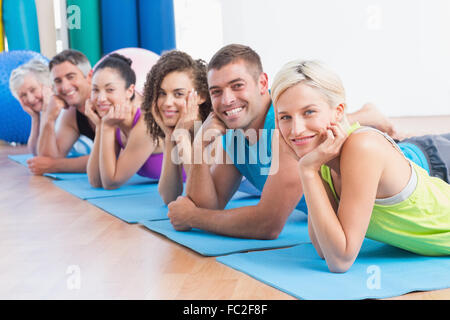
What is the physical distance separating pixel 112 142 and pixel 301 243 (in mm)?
1513

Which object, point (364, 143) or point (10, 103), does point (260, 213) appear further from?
point (10, 103)

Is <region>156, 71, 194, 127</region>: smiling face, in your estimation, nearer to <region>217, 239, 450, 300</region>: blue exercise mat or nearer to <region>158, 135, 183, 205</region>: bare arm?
<region>158, 135, 183, 205</region>: bare arm

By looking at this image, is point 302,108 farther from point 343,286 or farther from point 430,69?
point 430,69

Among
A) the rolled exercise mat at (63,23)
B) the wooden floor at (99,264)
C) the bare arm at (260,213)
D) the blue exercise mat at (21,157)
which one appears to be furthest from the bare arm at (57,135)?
the rolled exercise mat at (63,23)

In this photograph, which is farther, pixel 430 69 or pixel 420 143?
pixel 430 69

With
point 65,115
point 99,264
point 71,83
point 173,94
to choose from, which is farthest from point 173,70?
point 65,115

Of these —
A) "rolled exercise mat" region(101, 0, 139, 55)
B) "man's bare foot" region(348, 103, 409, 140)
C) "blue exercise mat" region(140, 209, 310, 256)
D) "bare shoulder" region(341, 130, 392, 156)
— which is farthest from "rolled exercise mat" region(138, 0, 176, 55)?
"bare shoulder" region(341, 130, 392, 156)

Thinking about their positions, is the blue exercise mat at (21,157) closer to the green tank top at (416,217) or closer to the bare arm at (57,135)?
the bare arm at (57,135)

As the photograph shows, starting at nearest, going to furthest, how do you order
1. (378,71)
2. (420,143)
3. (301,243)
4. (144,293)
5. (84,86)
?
(144,293)
(301,243)
(420,143)
(84,86)
(378,71)

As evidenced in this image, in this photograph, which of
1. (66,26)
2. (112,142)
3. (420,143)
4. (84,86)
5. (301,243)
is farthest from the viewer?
(66,26)

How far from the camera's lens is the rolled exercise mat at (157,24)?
543 cm

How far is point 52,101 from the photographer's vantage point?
4.02 m

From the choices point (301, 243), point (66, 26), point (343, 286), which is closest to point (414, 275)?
point (343, 286)

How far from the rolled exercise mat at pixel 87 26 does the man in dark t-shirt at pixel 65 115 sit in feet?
5.02
